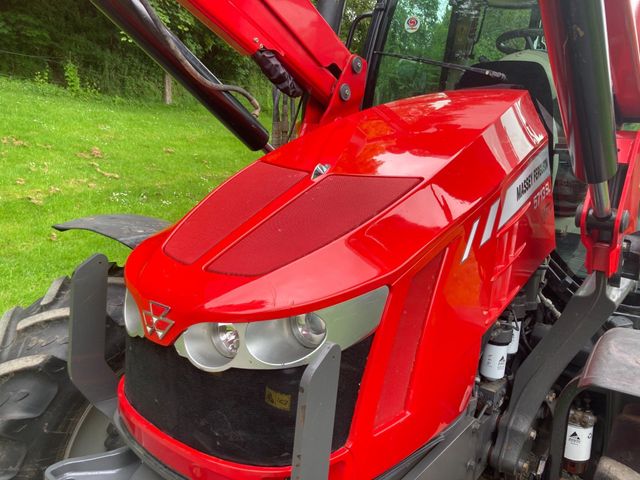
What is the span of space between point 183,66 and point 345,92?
72 centimetres

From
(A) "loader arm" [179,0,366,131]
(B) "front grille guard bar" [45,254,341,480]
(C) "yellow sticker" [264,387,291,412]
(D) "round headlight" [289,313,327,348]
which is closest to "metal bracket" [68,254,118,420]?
(B) "front grille guard bar" [45,254,341,480]

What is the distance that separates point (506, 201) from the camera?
1.82m

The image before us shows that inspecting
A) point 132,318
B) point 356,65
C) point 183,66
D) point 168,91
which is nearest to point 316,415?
point 132,318

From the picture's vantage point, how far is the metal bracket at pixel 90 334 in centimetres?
187

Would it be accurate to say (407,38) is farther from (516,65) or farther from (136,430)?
(136,430)

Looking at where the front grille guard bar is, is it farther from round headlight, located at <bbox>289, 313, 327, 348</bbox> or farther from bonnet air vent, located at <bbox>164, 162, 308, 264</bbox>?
bonnet air vent, located at <bbox>164, 162, 308, 264</bbox>

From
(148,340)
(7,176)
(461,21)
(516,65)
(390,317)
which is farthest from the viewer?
(7,176)

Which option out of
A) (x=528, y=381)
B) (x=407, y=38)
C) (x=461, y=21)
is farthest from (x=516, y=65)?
(x=528, y=381)

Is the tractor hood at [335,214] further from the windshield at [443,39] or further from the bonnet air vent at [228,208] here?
the windshield at [443,39]

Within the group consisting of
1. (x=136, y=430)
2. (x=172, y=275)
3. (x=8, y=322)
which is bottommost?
(x=8, y=322)

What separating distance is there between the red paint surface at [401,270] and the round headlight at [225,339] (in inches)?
2.3

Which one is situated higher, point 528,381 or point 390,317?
point 390,317

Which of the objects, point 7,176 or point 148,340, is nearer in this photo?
point 148,340

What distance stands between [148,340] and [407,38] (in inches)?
76.6
